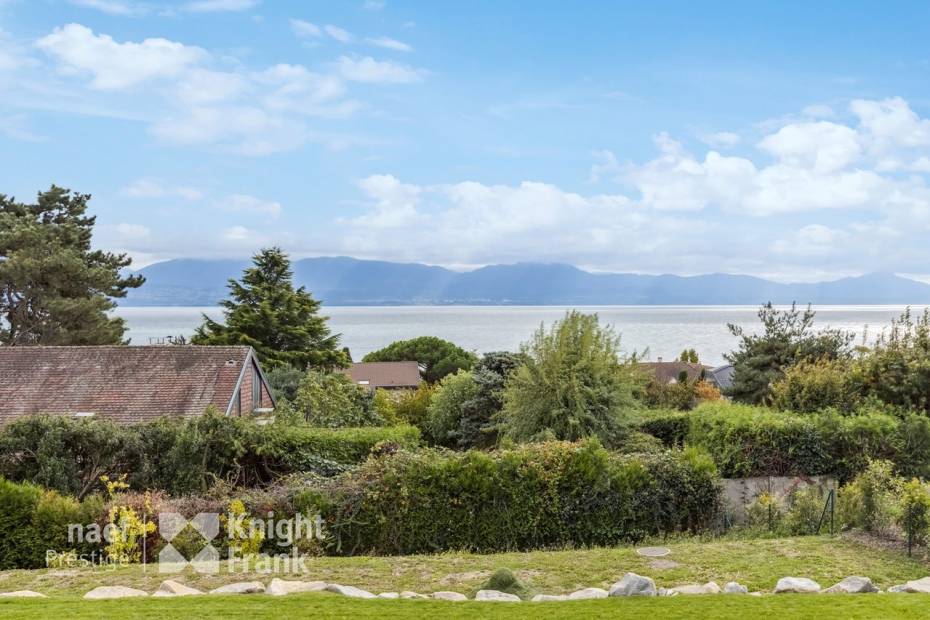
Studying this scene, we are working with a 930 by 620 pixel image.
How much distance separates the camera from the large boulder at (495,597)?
5895mm

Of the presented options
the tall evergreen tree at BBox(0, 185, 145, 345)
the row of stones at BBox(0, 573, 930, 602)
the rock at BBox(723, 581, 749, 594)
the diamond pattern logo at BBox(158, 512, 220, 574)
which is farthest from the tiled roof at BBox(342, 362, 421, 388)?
the rock at BBox(723, 581, 749, 594)

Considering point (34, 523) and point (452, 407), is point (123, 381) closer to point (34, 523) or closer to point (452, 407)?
point (34, 523)

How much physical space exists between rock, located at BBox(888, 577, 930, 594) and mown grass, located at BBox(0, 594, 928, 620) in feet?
1.32

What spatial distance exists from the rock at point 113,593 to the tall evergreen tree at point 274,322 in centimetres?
3221

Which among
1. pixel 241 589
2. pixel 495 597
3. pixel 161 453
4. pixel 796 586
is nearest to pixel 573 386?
pixel 161 453

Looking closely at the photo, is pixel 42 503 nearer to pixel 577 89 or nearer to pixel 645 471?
pixel 645 471

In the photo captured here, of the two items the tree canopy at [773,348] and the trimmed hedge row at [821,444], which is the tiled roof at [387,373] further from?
the trimmed hedge row at [821,444]

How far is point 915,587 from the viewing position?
6.20m

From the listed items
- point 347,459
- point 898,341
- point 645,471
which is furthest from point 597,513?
point 898,341

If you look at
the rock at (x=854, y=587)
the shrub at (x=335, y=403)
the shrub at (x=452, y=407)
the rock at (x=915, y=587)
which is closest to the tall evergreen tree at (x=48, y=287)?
the shrub at (x=335, y=403)

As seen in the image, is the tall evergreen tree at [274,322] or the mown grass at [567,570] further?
the tall evergreen tree at [274,322]

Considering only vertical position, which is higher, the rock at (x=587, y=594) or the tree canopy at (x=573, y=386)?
the tree canopy at (x=573, y=386)

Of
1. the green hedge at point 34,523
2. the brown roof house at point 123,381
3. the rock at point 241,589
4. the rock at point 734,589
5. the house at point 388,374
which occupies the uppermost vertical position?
the brown roof house at point 123,381

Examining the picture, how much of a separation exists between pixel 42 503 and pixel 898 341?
17.9 m
